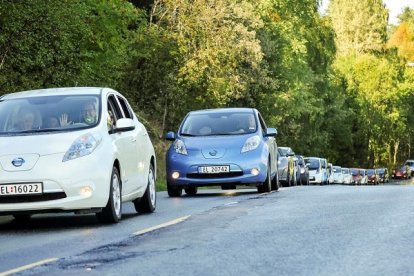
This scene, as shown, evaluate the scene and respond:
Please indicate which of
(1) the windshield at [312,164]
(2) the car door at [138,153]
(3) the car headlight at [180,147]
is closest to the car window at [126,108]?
(2) the car door at [138,153]

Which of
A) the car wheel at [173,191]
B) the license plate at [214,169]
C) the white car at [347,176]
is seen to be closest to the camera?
the license plate at [214,169]

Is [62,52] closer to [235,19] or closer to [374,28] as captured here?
[235,19]

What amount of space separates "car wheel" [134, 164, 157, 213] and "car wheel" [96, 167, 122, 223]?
1770 millimetres

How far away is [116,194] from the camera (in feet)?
42.5

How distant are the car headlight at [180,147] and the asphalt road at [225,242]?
15.9ft

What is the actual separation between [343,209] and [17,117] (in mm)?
4418

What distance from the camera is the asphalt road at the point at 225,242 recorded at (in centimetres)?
793

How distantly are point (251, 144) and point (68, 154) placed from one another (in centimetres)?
867

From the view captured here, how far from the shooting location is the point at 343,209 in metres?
14.1

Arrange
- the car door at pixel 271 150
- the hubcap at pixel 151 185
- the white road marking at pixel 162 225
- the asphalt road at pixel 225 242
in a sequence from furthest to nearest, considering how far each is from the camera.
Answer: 1. the car door at pixel 271 150
2. the hubcap at pixel 151 185
3. the white road marking at pixel 162 225
4. the asphalt road at pixel 225 242

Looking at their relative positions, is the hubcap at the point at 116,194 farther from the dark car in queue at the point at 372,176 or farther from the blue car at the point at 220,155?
the dark car in queue at the point at 372,176

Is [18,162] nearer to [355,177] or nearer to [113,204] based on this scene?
[113,204]

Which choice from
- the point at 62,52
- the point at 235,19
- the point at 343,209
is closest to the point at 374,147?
the point at 235,19

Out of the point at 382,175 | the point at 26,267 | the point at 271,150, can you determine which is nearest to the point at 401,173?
the point at 382,175
